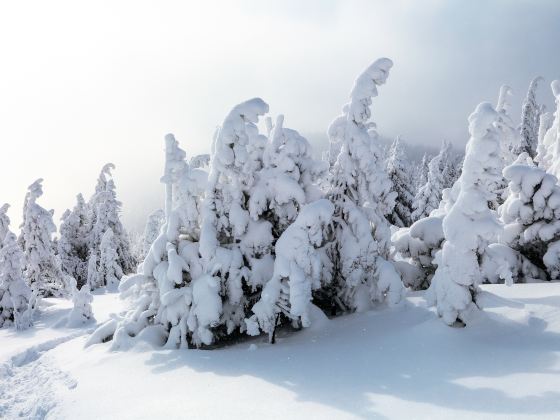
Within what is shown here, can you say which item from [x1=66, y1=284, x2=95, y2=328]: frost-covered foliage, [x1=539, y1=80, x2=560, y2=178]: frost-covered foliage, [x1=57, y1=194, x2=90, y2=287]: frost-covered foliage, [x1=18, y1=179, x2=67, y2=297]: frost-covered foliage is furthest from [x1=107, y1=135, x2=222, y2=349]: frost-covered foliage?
[x1=57, y1=194, x2=90, y2=287]: frost-covered foliage

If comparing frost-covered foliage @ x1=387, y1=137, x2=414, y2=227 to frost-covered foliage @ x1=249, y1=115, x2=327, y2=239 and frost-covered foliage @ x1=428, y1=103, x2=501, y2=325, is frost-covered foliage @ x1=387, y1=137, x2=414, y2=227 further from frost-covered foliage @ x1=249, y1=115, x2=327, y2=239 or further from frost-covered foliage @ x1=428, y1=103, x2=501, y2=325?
frost-covered foliage @ x1=428, y1=103, x2=501, y2=325

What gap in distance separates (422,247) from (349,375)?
26.1ft

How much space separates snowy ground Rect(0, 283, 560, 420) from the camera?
24.2 ft

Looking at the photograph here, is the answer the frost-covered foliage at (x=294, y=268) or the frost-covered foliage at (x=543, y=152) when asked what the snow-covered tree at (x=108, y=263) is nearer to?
the frost-covered foliage at (x=294, y=268)

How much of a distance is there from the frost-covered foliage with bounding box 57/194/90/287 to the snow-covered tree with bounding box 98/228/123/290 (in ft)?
13.3

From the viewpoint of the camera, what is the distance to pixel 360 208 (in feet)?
48.0

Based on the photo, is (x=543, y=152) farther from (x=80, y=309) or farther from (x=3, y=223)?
(x=3, y=223)

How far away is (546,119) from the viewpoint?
A: 94.7ft

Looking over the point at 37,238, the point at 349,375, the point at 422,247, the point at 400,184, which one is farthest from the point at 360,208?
the point at 37,238

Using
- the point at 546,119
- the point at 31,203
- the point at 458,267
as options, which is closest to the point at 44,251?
the point at 31,203

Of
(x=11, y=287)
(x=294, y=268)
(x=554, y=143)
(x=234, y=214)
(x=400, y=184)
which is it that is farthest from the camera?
(x=400, y=184)

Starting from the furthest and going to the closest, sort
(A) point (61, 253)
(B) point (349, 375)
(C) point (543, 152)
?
(A) point (61, 253) < (C) point (543, 152) < (B) point (349, 375)

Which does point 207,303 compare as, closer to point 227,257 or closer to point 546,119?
point 227,257

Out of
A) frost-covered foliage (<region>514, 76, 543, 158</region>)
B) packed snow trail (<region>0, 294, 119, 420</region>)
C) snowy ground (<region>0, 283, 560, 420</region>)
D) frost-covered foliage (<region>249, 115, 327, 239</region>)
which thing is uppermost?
frost-covered foliage (<region>514, 76, 543, 158</region>)
